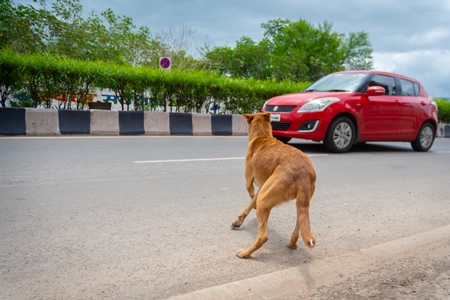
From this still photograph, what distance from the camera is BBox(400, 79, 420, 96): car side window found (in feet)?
34.9

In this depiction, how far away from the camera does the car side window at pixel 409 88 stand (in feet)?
34.9

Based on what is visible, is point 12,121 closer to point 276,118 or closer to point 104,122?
point 104,122

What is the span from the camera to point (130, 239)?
324 centimetres

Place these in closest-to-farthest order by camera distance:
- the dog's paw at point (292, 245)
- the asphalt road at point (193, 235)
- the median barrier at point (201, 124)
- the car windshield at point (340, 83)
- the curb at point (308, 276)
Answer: the curb at point (308, 276) < the asphalt road at point (193, 235) < the dog's paw at point (292, 245) < the car windshield at point (340, 83) < the median barrier at point (201, 124)

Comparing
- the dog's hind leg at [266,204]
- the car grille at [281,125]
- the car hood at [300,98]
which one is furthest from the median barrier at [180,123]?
the dog's hind leg at [266,204]

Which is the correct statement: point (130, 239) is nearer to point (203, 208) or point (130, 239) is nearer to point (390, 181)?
point (203, 208)

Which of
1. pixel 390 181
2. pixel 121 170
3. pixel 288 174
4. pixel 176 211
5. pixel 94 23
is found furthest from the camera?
pixel 94 23

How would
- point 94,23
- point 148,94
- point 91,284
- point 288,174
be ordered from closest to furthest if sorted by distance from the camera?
1. point 91,284
2. point 288,174
3. point 148,94
4. point 94,23

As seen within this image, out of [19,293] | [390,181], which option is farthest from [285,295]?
[390,181]

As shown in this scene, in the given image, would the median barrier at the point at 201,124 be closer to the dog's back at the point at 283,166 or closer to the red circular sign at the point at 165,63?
the red circular sign at the point at 165,63

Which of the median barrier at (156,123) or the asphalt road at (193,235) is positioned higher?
the median barrier at (156,123)

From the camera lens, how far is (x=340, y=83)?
32.4 ft

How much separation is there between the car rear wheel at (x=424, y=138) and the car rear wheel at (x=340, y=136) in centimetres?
275

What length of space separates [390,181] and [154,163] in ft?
11.6
